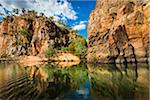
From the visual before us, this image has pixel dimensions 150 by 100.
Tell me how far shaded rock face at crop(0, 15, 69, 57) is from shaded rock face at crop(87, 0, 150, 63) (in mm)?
58134

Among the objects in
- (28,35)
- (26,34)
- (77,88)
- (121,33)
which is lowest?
(77,88)

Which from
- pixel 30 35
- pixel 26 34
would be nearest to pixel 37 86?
pixel 26 34

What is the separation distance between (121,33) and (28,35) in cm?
8630

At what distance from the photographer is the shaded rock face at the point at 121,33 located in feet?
→ 228

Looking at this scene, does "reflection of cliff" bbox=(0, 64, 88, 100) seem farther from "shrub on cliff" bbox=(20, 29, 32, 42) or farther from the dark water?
"shrub on cliff" bbox=(20, 29, 32, 42)

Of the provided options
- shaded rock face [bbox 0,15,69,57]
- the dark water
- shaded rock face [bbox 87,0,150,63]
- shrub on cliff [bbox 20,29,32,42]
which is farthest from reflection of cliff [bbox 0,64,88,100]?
shrub on cliff [bbox 20,29,32,42]

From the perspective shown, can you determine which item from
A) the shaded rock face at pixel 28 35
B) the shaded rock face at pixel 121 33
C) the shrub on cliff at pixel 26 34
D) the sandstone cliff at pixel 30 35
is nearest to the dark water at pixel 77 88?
the shaded rock face at pixel 121 33

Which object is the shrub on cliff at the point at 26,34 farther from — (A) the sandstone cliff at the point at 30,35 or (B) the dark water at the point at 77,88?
(B) the dark water at the point at 77,88

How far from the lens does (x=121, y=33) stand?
75125 millimetres

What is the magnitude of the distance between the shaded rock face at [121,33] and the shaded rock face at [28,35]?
191 feet

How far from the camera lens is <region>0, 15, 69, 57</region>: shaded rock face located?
142875 mm

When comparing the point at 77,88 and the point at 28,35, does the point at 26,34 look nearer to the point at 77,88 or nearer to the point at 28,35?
the point at 28,35

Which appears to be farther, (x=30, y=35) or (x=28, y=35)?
(x=30, y=35)

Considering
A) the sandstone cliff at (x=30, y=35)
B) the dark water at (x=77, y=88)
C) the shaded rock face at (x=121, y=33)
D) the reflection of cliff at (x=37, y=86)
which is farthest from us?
the sandstone cliff at (x=30, y=35)
